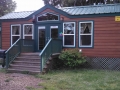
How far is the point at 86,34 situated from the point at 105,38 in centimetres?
117

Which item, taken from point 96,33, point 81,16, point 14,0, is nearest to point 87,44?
point 96,33

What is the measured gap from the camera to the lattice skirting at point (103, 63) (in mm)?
11523

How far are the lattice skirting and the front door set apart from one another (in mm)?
2767

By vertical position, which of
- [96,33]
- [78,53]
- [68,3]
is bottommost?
[78,53]

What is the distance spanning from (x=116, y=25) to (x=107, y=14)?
805mm

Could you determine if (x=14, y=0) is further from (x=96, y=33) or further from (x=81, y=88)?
(x=81, y=88)

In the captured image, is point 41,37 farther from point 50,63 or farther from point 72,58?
point 72,58

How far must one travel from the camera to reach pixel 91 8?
42.5 ft

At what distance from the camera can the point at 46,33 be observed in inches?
523

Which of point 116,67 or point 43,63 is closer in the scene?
point 43,63

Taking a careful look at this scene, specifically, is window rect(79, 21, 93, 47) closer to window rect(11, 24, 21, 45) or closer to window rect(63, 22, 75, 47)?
window rect(63, 22, 75, 47)

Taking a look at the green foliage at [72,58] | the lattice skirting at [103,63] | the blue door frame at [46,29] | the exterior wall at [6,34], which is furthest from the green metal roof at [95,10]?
the exterior wall at [6,34]

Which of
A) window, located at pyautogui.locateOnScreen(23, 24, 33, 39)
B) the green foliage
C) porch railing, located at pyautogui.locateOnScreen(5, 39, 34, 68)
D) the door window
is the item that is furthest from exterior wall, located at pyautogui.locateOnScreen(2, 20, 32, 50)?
the green foliage

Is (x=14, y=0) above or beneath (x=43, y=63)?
above
